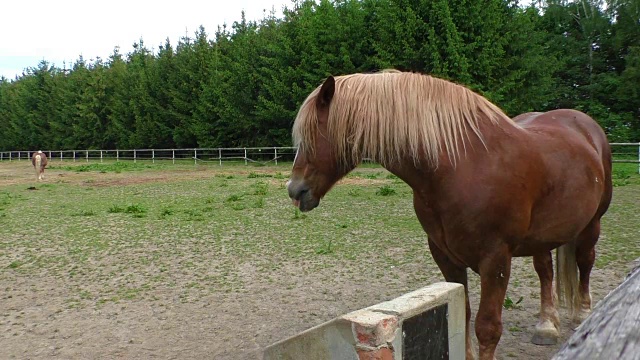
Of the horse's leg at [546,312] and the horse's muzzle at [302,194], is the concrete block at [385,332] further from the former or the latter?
the horse's leg at [546,312]

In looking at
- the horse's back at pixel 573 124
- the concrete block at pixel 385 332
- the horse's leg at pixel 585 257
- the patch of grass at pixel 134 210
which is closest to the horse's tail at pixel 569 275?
the horse's leg at pixel 585 257

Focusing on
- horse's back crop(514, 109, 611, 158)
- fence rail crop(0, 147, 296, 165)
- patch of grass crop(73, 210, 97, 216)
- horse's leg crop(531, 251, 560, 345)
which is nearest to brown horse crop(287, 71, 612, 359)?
horse's back crop(514, 109, 611, 158)

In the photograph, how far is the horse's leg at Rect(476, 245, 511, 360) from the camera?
2.74 m

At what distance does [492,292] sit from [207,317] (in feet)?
8.94

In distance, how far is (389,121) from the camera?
8.95ft

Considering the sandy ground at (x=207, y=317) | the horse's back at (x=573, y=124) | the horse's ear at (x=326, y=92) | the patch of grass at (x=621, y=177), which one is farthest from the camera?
the patch of grass at (x=621, y=177)

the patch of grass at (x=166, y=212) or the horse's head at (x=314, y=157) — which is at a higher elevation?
the horse's head at (x=314, y=157)

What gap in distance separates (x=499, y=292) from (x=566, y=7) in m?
35.6

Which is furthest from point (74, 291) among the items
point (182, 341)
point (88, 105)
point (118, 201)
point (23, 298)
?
point (88, 105)

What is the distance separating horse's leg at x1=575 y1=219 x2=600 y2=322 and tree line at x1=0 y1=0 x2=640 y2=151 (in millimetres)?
19352

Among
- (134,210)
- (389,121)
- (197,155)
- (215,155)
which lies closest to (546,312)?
(389,121)

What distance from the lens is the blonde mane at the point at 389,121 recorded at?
8.95 ft

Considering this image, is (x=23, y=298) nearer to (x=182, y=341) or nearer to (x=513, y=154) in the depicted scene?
(x=182, y=341)

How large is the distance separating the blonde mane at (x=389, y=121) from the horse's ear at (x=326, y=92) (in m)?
0.03
